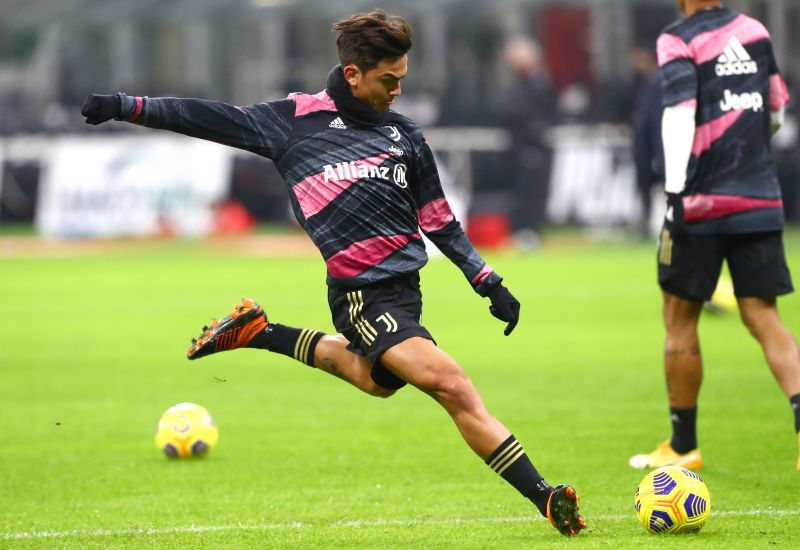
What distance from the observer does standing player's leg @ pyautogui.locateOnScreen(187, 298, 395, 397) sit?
23.0 feet

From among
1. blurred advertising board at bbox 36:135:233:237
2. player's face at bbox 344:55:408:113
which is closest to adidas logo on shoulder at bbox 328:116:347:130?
player's face at bbox 344:55:408:113

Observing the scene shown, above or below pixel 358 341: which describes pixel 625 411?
below

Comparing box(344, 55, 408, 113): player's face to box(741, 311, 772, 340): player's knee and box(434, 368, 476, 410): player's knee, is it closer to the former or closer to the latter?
box(434, 368, 476, 410): player's knee

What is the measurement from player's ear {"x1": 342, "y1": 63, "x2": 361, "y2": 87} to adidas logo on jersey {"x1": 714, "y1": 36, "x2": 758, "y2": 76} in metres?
2.06

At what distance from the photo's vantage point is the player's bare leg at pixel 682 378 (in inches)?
311

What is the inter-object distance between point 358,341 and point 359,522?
2.61 ft

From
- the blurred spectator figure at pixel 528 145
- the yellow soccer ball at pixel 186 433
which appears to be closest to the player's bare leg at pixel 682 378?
the yellow soccer ball at pixel 186 433

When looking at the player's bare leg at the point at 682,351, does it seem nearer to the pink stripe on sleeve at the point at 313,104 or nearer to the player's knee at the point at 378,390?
the player's knee at the point at 378,390

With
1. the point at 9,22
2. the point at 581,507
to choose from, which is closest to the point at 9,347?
the point at 581,507

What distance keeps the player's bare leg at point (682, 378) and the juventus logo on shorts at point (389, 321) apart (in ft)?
6.38

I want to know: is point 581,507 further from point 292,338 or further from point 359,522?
point 292,338

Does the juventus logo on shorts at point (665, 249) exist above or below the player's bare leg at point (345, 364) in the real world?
above

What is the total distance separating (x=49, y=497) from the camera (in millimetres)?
7512

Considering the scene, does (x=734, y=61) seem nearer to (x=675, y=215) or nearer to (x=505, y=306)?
(x=675, y=215)
